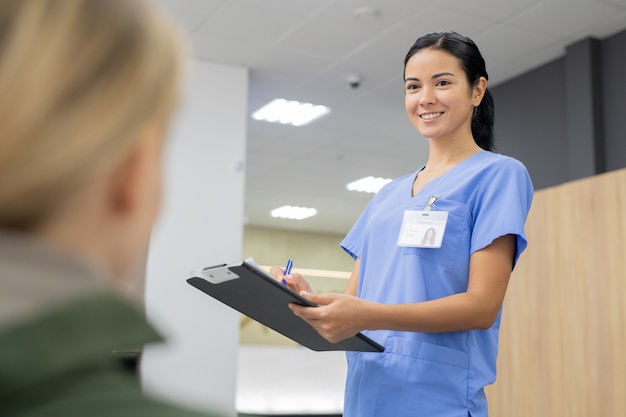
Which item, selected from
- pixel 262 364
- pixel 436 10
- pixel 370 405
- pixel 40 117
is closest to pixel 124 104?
pixel 40 117

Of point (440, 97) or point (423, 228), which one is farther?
point (440, 97)

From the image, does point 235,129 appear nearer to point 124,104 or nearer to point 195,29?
point 195,29

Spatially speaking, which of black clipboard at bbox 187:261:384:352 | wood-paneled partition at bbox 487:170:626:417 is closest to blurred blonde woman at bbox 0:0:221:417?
black clipboard at bbox 187:261:384:352

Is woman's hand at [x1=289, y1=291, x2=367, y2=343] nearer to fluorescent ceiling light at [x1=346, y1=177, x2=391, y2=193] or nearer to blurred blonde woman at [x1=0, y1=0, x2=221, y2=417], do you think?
blurred blonde woman at [x1=0, y1=0, x2=221, y2=417]

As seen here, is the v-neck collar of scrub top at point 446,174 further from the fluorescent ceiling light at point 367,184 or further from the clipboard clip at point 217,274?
the fluorescent ceiling light at point 367,184

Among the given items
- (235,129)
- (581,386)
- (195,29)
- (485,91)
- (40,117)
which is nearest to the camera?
(40,117)

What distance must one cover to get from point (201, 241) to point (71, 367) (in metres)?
5.58

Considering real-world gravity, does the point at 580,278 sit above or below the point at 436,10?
below

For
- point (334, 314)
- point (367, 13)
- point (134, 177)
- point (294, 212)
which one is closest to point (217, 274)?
point (334, 314)

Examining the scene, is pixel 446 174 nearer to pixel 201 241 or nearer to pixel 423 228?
pixel 423 228

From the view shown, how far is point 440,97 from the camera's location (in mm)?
1648

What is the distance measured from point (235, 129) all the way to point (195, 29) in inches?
36.2

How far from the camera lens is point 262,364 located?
39.5ft

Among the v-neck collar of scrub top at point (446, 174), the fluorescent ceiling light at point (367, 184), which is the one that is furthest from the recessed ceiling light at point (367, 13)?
the fluorescent ceiling light at point (367, 184)
